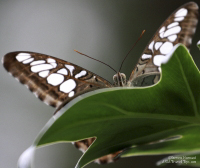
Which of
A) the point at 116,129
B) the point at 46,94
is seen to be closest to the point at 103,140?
the point at 116,129

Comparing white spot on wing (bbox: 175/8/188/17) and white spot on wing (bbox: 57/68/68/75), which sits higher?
white spot on wing (bbox: 175/8/188/17)

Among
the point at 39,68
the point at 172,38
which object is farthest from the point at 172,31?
the point at 39,68

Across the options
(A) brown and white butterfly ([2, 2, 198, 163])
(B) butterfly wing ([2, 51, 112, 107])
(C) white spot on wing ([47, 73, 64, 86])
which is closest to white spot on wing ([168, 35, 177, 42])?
(A) brown and white butterfly ([2, 2, 198, 163])

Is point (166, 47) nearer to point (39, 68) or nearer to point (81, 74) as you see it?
point (81, 74)

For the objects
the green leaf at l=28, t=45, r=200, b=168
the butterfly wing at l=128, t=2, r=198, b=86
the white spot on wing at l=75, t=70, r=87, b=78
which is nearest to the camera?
the green leaf at l=28, t=45, r=200, b=168

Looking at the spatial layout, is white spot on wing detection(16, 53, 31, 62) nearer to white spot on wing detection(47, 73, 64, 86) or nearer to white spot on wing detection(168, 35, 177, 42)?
white spot on wing detection(47, 73, 64, 86)

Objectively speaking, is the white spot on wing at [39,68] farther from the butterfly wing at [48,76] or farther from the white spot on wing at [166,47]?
the white spot on wing at [166,47]

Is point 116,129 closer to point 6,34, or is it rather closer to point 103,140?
point 103,140
